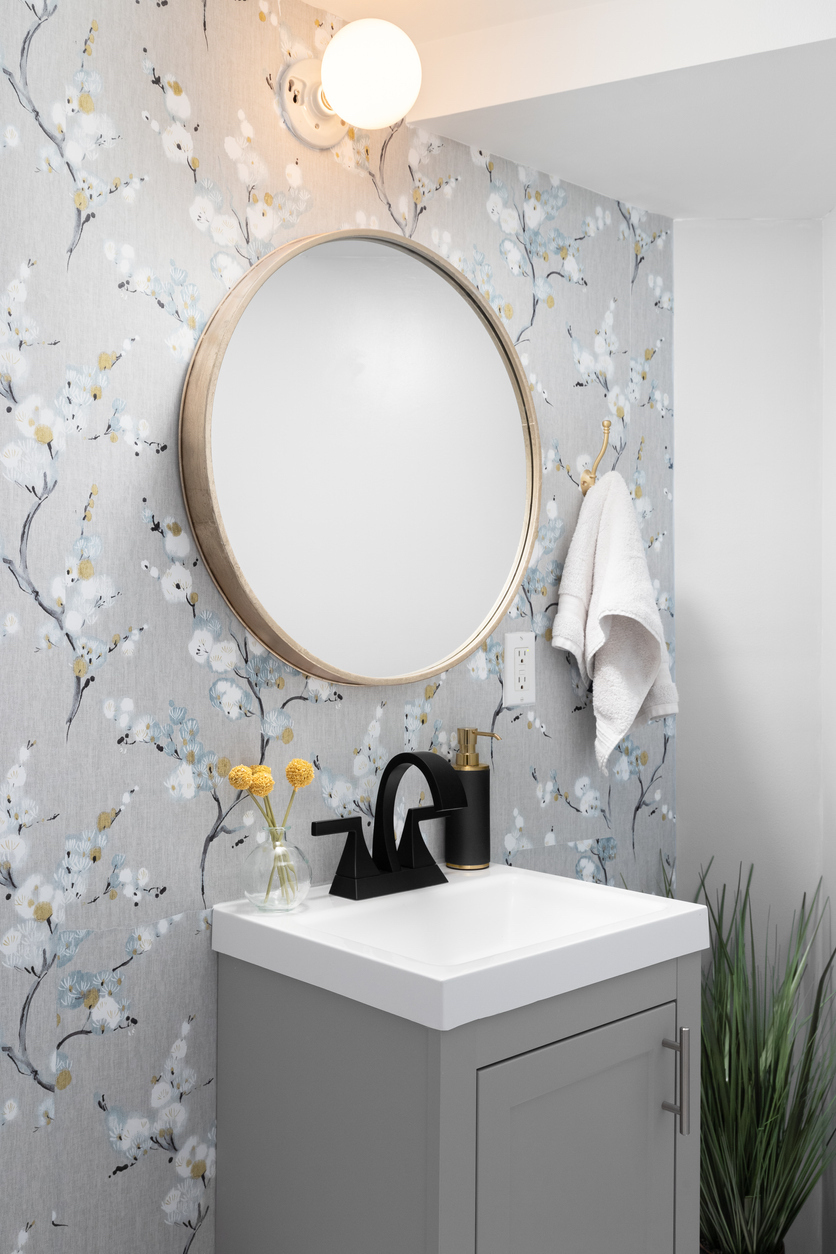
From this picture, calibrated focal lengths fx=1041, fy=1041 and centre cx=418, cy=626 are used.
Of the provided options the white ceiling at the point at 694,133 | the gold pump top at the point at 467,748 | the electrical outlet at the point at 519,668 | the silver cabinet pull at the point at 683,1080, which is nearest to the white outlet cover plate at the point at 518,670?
the electrical outlet at the point at 519,668

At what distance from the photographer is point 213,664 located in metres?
1.52

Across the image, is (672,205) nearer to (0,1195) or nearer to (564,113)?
(564,113)

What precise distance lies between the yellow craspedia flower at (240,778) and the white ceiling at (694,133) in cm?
113

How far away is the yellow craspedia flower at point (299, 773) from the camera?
1530 millimetres

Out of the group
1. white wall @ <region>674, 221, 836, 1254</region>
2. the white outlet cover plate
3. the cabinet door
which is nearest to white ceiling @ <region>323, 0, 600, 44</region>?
white wall @ <region>674, 221, 836, 1254</region>

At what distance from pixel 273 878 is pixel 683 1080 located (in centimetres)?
64

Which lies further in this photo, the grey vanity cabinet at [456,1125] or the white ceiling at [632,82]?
the white ceiling at [632,82]

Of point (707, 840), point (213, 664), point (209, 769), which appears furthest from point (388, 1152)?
point (707, 840)

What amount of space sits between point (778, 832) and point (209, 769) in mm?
1291

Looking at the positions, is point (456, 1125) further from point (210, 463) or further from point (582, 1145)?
point (210, 463)

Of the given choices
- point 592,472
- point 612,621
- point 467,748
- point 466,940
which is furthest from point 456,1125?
point 592,472

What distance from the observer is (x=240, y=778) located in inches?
58.4

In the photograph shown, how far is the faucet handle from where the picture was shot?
156 centimetres

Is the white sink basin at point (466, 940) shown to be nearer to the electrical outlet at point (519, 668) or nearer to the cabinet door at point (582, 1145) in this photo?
the cabinet door at point (582, 1145)
